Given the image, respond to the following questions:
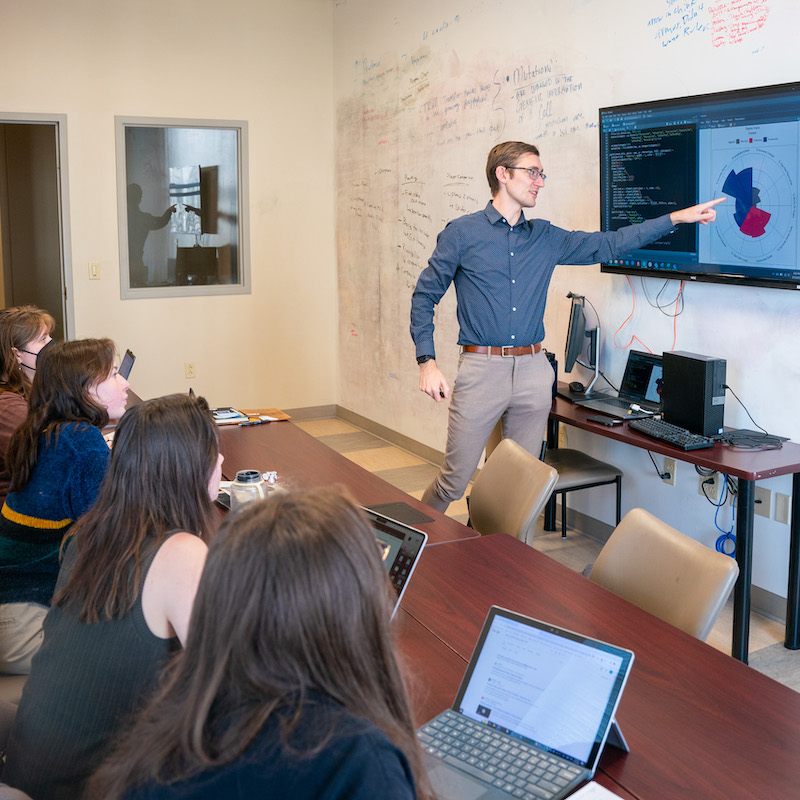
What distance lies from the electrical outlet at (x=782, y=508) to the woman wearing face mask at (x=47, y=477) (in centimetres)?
247

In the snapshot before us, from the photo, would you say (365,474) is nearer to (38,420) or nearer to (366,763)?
(38,420)

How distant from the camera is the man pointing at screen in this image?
3809mm

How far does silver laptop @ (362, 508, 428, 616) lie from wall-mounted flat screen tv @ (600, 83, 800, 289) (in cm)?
194

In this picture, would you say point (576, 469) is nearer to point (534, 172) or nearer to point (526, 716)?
point (534, 172)

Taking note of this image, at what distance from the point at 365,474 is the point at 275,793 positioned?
83.0 inches

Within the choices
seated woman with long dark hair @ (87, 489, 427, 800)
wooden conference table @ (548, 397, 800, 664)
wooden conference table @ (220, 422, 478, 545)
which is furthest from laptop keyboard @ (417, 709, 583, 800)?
wooden conference table @ (548, 397, 800, 664)

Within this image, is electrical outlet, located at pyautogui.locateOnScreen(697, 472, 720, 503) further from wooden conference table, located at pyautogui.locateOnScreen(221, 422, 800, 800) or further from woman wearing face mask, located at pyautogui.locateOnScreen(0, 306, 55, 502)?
woman wearing face mask, located at pyautogui.locateOnScreen(0, 306, 55, 502)

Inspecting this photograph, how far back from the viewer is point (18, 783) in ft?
4.89

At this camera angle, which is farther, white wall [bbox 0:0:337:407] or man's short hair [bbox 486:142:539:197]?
white wall [bbox 0:0:337:407]

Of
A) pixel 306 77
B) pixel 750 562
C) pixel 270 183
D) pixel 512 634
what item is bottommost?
pixel 750 562

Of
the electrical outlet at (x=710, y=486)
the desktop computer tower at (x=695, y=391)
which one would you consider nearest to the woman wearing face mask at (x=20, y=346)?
the desktop computer tower at (x=695, y=391)

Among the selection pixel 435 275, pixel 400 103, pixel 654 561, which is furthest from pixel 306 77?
pixel 654 561

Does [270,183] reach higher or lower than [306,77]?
lower

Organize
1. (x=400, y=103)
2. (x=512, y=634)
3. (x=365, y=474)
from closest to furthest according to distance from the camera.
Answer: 1. (x=512, y=634)
2. (x=365, y=474)
3. (x=400, y=103)
